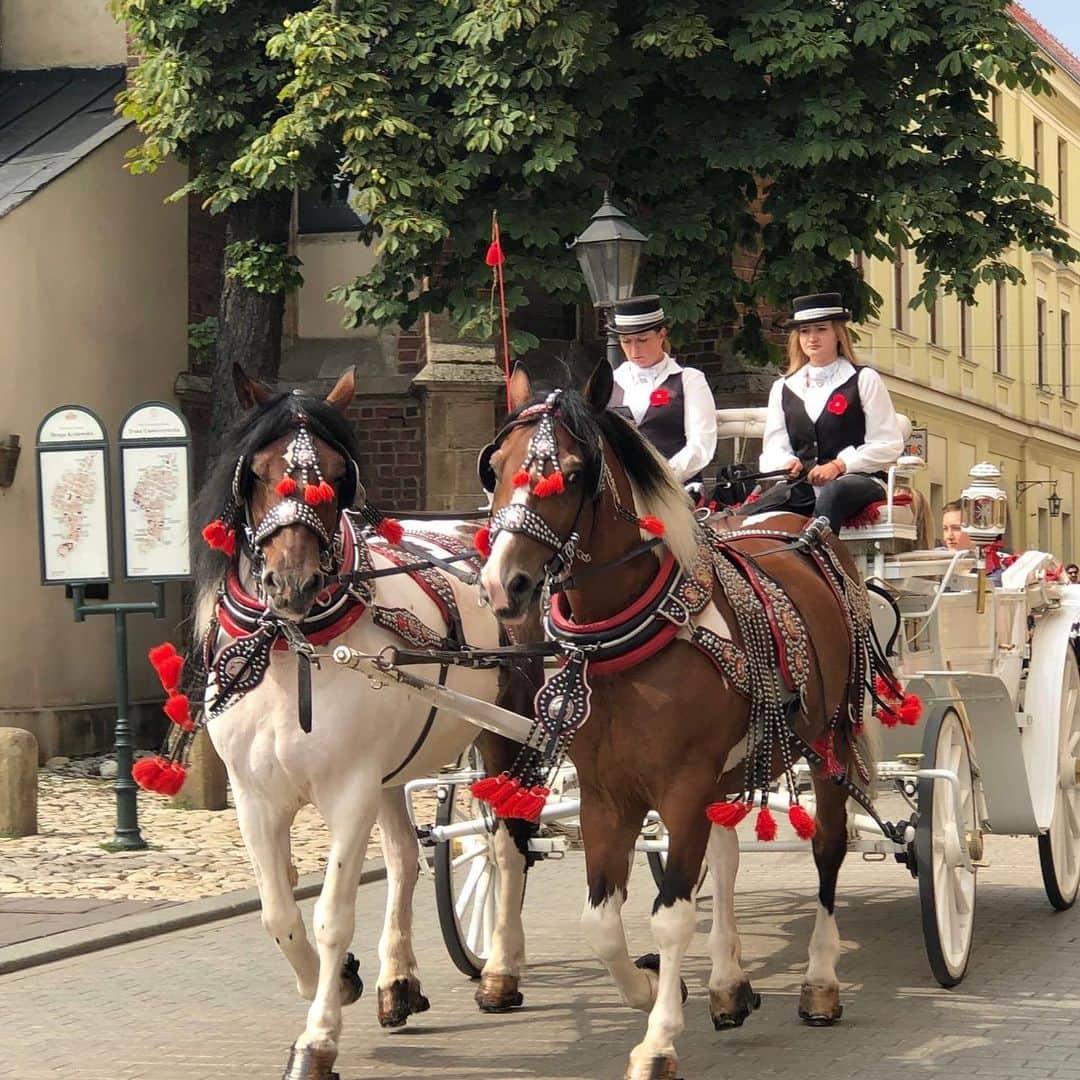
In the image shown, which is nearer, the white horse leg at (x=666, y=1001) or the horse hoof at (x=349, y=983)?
the white horse leg at (x=666, y=1001)

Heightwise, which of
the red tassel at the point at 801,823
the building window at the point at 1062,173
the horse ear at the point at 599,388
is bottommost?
the red tassel at the point at 801,823

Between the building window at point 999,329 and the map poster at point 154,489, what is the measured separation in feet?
91.8

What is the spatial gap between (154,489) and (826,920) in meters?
6.78

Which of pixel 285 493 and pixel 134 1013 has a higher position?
pixel 285 493

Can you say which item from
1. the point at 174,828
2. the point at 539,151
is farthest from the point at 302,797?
the point at 539,151

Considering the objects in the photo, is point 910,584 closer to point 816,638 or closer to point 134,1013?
point 816,638

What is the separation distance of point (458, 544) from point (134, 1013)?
6.95ft

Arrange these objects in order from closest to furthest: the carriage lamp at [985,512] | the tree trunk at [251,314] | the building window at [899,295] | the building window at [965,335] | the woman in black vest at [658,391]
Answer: the woman in black vest at [658,391]
the carriage lamp at [985,512]
the tree trunk at [251,314]
the building window at [899,295]
the building window at [965,335]

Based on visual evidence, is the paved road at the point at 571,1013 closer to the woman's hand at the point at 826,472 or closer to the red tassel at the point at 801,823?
the red tassel at the point at 801,823

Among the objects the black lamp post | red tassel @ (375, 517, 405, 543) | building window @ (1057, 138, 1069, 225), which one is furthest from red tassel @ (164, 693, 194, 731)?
building window @ (1057, 138, 1069, 225)

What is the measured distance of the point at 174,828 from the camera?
1227 centimetres

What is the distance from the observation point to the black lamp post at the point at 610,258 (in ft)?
40.3

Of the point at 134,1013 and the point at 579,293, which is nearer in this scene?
the point at 134,1013

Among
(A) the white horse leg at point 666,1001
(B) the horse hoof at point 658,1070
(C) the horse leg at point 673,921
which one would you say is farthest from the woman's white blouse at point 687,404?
(B) the horse hoof at point 658,1070
